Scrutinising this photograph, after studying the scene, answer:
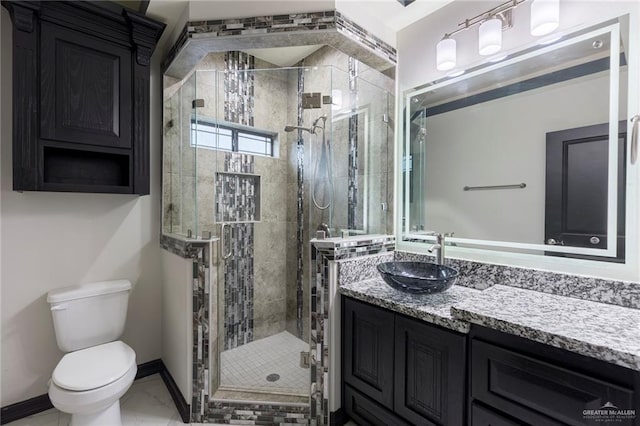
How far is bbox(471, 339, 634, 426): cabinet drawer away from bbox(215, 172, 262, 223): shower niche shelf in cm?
206

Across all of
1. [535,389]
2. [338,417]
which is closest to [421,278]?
[535,389]

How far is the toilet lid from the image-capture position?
1.47 meters

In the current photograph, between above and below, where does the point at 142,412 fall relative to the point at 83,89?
below

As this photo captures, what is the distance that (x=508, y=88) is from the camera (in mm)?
1629

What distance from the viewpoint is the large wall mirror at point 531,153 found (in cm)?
129

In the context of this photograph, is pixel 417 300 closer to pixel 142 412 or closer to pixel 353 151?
pixel 353 151

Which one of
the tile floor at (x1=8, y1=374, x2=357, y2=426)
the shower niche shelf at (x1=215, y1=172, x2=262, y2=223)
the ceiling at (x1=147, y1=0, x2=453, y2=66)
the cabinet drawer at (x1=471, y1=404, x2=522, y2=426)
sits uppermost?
the ceiling at (x1=147, y1=0, x2=453, y2=66)

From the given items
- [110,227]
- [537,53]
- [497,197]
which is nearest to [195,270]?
[110,227]

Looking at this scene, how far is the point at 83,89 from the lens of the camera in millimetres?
1769

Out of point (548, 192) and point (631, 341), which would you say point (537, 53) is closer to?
point (548, 192)

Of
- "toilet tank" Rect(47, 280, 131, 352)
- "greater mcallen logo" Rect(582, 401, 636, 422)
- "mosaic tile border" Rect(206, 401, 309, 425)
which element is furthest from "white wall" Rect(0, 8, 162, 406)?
"greater mcallen logo" Rect(582, 401, 636, 422)

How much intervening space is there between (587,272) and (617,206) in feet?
1.05

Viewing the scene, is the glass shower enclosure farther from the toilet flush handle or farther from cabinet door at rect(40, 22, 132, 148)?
the toilet flush handle

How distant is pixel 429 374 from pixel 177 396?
→ 1.66m
